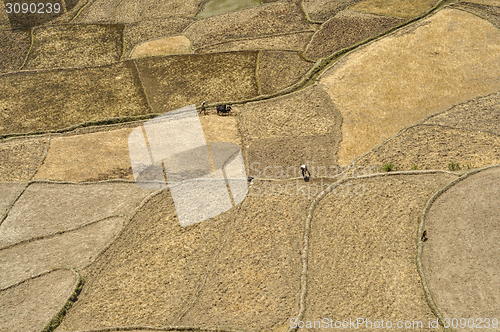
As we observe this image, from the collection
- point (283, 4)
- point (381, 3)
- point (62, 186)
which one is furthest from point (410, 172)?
point (283, 4)

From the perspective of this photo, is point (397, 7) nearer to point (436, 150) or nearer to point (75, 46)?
point (436, 150)

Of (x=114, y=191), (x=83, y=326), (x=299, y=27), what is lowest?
(x=83, y=326)

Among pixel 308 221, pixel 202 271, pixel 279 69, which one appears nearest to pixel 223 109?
pixel 279 69

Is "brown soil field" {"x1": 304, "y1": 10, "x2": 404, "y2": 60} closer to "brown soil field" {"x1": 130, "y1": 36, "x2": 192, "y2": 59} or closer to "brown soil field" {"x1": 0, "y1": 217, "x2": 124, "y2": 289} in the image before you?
"brown soil field" {"x1": 130, "y1": 36, "x2": 192, "y2": 59}

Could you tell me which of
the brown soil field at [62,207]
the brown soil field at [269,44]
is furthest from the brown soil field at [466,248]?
the brown soil field at [269,44]

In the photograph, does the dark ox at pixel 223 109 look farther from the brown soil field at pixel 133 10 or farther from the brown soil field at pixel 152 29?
the brown soil field at pixel 133 10

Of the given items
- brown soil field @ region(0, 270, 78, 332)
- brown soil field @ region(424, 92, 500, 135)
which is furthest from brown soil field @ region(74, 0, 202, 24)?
brown soil field @ region(0, 270, 78, 332)

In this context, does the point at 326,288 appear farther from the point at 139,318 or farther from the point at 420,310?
the point at 139,318
